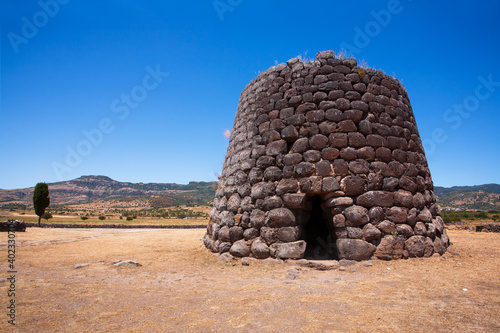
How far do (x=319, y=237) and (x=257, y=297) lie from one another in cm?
484

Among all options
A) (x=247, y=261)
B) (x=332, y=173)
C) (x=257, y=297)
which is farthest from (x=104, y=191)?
(x=257, y=297)

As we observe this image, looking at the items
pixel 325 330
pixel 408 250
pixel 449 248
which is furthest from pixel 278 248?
pixel 449 248

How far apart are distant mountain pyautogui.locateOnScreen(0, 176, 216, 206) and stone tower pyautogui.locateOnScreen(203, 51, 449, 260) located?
79.5m

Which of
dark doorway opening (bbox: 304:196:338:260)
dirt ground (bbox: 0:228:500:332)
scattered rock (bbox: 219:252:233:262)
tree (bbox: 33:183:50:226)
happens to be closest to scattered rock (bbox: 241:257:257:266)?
dirt ground (bbox: 0:228:500:332)

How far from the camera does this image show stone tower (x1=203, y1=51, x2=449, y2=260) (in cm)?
650

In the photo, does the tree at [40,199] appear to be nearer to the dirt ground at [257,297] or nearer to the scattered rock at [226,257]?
the dirt ground at [257,297]

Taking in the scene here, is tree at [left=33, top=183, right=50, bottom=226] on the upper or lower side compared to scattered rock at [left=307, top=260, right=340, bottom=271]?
upper

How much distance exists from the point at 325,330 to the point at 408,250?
167 inches

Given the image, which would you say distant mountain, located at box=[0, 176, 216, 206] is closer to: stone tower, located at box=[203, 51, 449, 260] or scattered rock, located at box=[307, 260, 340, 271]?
stone tower, located at box=[203, 51, 449, 260]

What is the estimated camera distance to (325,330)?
314cm

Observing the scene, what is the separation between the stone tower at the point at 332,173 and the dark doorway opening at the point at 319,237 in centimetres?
7

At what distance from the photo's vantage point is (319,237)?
871 cm

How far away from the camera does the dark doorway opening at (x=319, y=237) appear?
7.42 metres

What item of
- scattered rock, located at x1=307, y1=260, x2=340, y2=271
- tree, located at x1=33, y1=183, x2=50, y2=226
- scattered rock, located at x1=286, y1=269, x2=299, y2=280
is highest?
tree, located at x1=33, y1=183, x2=50, y2=226
